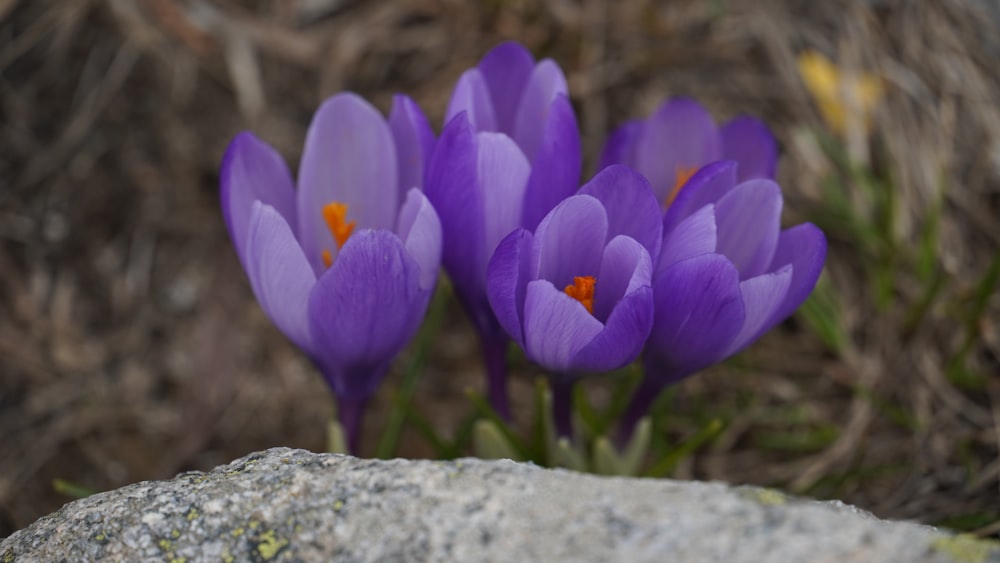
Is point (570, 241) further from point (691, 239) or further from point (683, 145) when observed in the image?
point (683, 145)

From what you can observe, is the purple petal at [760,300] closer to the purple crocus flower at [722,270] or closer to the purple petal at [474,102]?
the purple crocus flower at [722,270]

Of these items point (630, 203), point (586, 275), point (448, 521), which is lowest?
point (448, 521)

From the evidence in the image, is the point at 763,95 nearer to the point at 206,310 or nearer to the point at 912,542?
the point at 206,310

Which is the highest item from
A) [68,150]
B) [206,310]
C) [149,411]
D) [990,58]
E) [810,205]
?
[990,58]

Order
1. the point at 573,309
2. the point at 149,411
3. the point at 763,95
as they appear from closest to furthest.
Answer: the point at 573,309 < the point at 149,411 < the point at 763,95

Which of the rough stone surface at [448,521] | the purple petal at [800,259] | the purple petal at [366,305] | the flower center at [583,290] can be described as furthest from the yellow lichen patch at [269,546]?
the purple petal at [800,259]

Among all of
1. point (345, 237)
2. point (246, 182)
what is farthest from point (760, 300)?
point (246, 182)

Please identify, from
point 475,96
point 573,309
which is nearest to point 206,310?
point 475,96

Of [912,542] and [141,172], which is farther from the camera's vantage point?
[141,172]
